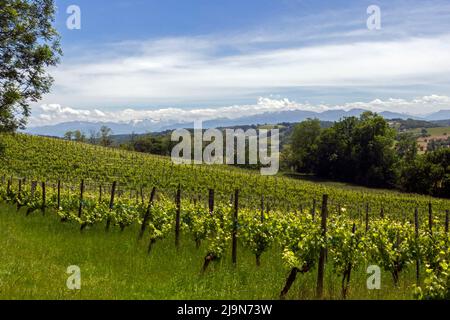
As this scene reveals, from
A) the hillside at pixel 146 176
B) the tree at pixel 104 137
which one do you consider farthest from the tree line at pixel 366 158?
the tree at pixel 104 137

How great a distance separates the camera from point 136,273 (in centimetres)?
1088

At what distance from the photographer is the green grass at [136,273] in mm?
9047

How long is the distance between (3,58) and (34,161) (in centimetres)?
4177

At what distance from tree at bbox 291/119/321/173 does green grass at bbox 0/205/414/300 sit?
97.6m

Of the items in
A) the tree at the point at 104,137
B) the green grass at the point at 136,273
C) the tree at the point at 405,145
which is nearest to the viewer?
the green grass at the point at 136,273

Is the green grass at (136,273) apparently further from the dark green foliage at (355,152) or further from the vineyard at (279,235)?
the dark green foliage at (355,152)

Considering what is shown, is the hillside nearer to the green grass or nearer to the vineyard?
the vineyard

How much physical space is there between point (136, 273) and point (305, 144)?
4350 inches

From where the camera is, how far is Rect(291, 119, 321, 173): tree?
11056cm

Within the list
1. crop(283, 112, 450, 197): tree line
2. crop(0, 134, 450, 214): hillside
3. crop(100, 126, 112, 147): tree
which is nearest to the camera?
crop(0, 134, 450, 214): hillside

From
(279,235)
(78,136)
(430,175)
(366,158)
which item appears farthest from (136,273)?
(78,136)

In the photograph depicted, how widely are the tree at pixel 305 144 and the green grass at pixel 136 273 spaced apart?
9758cm

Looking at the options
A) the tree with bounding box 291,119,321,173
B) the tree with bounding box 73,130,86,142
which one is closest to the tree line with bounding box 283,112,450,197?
the tree with bounding box 291,119,321,173

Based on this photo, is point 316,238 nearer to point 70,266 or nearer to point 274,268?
point 274,268
